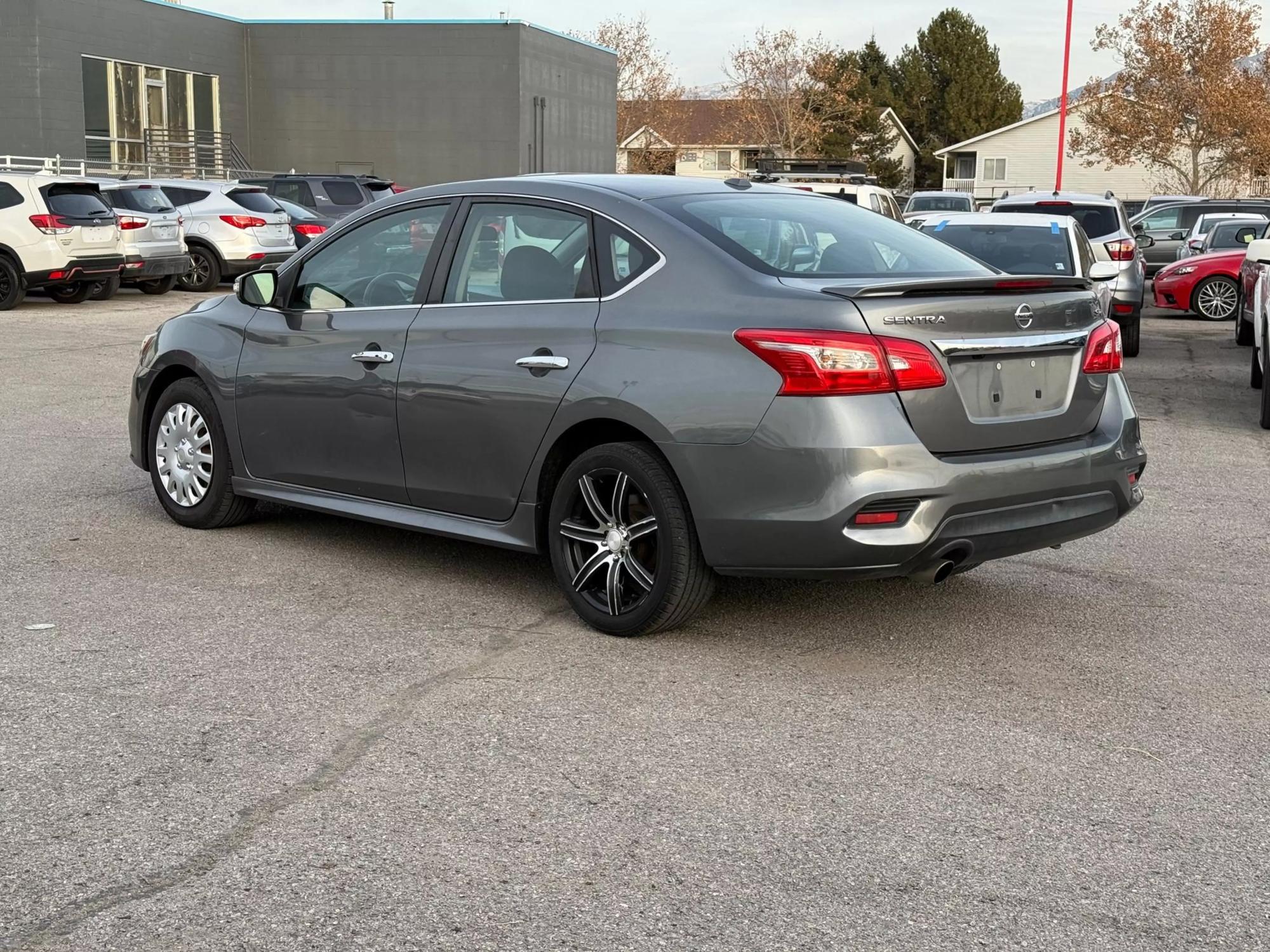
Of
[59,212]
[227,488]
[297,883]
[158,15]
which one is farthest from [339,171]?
[297,883]

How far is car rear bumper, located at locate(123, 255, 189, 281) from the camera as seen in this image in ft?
69.2

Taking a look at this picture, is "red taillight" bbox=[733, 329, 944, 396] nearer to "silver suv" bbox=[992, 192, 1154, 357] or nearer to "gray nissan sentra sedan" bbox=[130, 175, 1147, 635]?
"gray nissan sentra sedan" bbox=[130, 175, 1147, 635]

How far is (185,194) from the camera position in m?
24.0

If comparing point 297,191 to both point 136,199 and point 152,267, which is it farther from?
point 152,267

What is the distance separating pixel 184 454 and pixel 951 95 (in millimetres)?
88701

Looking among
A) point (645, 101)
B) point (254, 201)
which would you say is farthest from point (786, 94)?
point (254, 201)

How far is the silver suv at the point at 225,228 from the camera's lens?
23625 millimetres

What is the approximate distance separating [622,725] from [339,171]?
49.0 metres

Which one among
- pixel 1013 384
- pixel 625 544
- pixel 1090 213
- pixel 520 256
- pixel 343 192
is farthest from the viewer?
pixel 343 192

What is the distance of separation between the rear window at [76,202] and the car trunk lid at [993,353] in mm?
16886

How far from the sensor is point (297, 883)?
3463mm

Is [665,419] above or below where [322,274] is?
below

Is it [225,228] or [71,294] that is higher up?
[225,228]

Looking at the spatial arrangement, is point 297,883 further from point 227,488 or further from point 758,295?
point 227,488
